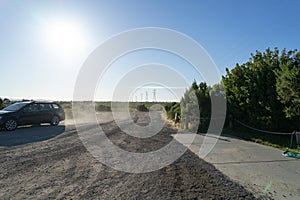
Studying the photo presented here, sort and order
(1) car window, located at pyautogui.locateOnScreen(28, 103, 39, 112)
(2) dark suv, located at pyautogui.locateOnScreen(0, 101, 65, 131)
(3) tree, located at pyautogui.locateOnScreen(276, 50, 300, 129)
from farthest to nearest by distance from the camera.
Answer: (1) car window, located at pyautogui.locateOnScreen(28, 103, 39, 112) → (2) dark suv, located at pyautogui.locateOnScreen(0, 101, 65, 131) → (3) tree, located at pyautogui.locateOnScreen(276, 50, 300, 129)

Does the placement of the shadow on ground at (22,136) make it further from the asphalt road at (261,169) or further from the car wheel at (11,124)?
the asphalt road at (261,169)

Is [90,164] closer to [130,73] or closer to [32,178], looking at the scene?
[32,178]

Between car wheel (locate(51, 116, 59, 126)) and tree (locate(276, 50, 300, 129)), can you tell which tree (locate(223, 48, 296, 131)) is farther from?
car wheel (locate(51, 116, 59, 126))

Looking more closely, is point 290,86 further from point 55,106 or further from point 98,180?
point 55,106

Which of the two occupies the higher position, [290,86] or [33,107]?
[290,86]

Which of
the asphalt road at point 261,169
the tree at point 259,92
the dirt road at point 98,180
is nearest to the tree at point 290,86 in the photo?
the tree at point 259,92

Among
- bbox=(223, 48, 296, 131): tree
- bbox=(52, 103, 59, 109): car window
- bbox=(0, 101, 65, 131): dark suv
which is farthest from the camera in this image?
bbox=(52, 103, 59, 109): car window

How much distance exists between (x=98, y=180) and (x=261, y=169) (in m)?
→ 3.67

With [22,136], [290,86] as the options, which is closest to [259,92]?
[290,86]

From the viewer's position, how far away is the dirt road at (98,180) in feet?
10.6

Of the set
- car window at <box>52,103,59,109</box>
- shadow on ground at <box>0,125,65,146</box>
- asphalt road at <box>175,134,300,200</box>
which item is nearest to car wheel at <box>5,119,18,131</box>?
shadow on ground at <box>0,125,65,146</box>

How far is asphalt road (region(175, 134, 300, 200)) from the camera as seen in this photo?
3616 mm

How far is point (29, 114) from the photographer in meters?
11.3

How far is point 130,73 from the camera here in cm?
1467
